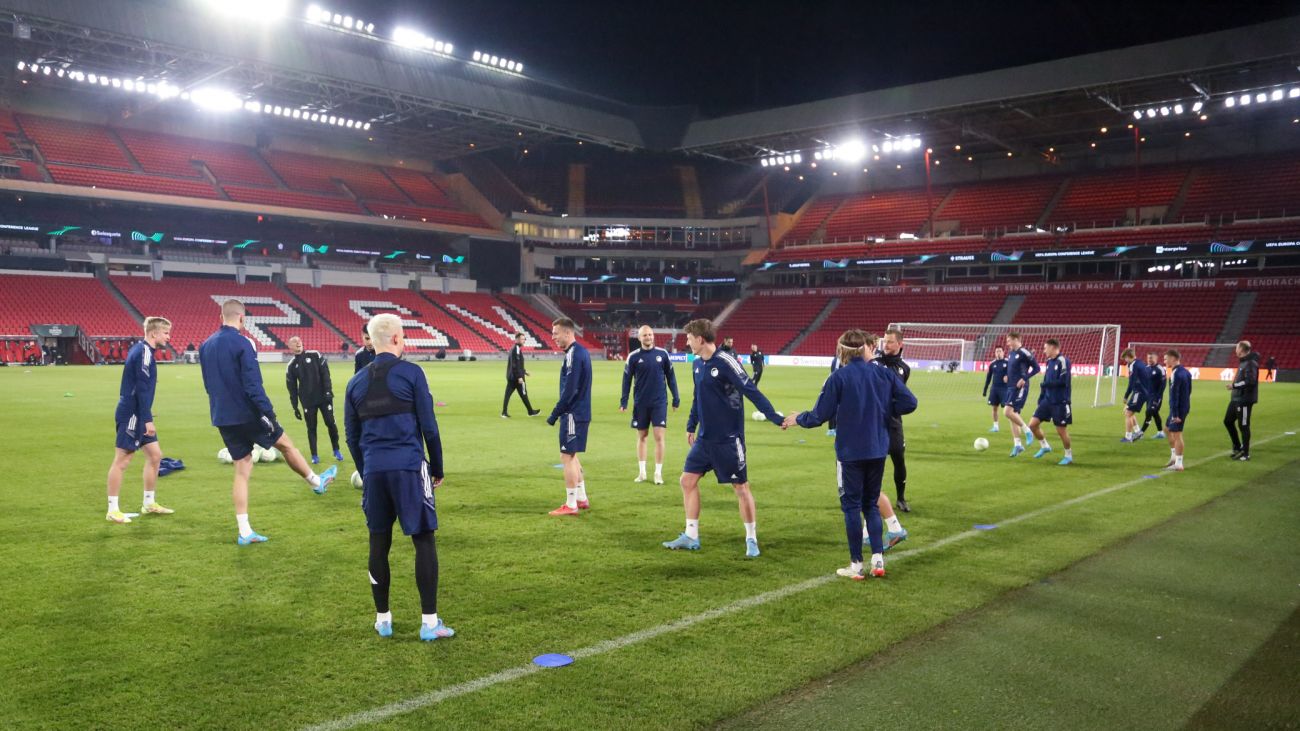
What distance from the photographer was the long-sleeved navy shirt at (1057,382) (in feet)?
44.5

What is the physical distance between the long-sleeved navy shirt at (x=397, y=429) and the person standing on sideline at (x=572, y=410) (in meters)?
3.66

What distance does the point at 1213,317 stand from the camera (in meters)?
45.5

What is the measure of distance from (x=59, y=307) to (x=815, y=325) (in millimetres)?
47635

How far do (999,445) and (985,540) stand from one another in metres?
8.35

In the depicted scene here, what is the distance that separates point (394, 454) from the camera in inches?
206

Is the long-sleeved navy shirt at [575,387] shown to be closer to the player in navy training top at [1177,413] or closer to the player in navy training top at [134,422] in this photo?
the player in navy training top at [134,422]

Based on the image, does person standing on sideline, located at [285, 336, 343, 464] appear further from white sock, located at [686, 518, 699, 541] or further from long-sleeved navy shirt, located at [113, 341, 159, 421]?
white sock, located at [686, 518, 699, 541]

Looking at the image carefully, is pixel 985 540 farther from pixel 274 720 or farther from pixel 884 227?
pixel 884 227

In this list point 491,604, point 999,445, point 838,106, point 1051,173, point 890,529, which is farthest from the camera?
point 1051,173

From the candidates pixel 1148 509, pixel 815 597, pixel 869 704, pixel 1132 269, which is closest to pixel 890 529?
pixel 815 597

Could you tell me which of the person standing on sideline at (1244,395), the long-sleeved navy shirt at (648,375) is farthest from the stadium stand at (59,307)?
the person standing on sideline at (1244,395)

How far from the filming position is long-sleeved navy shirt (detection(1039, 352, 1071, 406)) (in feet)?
44.5

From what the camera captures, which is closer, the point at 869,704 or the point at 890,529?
the point at 869,704

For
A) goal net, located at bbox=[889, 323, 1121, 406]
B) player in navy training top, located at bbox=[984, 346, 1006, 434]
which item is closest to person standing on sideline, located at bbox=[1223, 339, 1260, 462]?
player in navy training top, located at bbox=[984, 346, 1006, 434]
